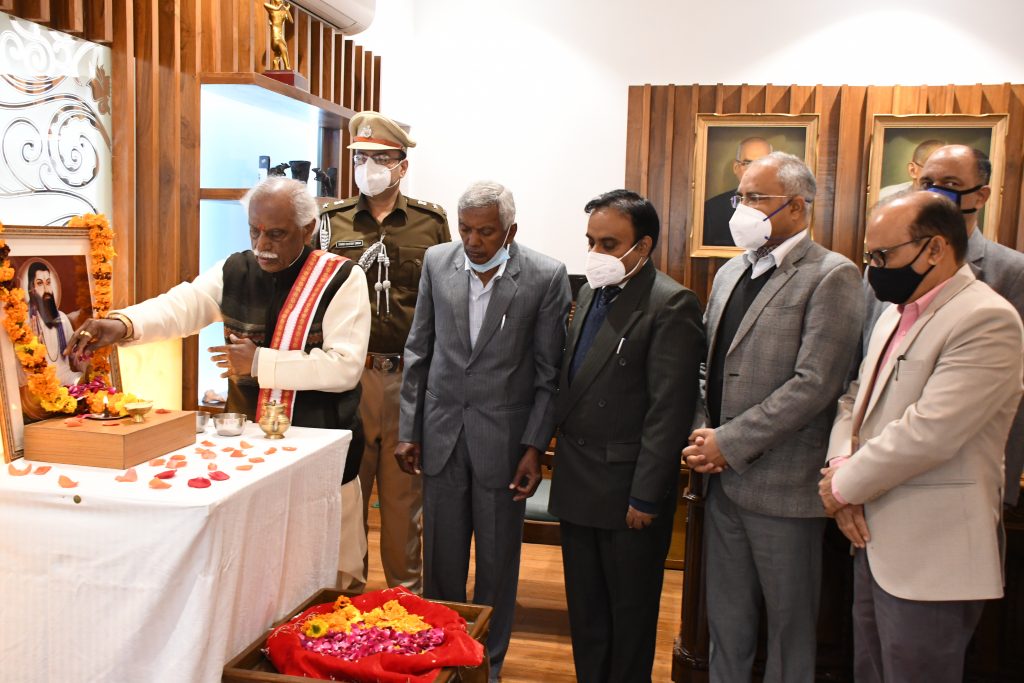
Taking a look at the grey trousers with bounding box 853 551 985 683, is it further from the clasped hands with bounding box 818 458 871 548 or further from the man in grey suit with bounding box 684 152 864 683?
the man in grey suit with bounding box 684 152 864 683

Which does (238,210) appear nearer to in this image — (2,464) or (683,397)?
(2,464)

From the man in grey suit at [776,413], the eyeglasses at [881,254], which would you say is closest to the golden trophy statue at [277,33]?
the man in grey suit at [776,413]

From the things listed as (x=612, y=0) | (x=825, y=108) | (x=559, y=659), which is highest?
(x=612, y=0)

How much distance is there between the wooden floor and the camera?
3371 millimetres

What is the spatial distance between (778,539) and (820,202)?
345cm

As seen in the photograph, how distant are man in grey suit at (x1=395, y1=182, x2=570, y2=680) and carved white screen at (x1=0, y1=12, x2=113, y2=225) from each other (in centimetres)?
125

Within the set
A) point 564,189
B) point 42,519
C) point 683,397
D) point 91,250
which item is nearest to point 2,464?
point 42,519

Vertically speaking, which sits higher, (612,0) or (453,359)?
(612,0)

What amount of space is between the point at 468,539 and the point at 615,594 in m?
0.59

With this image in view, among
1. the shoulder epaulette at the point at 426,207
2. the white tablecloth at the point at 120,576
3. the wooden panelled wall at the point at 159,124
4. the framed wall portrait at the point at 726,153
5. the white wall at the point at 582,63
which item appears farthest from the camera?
the white wall at the point at 582,63

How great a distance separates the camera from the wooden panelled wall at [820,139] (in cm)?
518

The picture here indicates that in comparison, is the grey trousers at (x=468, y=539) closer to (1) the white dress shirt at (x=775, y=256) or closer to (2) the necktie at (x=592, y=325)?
(2) the necktie at (x=592, y=325)

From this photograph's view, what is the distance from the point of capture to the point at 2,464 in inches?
81.9

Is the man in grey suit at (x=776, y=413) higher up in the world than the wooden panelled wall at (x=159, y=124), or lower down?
lower down
